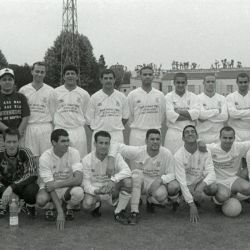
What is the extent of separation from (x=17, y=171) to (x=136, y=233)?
1837 mm

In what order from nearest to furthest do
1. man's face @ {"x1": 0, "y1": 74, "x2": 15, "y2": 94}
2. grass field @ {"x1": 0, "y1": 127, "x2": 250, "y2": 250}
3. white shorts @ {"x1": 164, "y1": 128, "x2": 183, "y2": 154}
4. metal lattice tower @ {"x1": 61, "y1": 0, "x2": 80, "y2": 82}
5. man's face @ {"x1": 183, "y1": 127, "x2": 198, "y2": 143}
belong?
grass field @ {"x1": 0, "y1": 127, "x2": 250, "y2": 250} → man's face @ {"x1": 183, "y1": 127, "x2": 198, "y2": 143} → man's face @ {"x1": 0, "y1": 74, "x2": 15, "y2": 94} → white shorts @ {"x1": 164, "y1": 128, "x2": 183, "y2": 154} → metal lattice tower @ {"x1": 61, "y1": 0, "x2": 80, "y2": 82}

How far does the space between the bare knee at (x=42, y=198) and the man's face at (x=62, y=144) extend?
0.61 meters

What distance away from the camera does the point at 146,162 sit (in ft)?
20.1

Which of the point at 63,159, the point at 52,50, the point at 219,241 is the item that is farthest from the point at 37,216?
the point at 52,50

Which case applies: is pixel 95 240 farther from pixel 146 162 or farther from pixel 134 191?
pixel 146 162

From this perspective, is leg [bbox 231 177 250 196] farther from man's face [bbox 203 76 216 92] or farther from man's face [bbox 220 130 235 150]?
A: man's face [bbox 203 76 216 92]

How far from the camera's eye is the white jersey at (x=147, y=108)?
6.86 meters

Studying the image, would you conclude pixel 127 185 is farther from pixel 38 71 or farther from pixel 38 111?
pixel 38 71

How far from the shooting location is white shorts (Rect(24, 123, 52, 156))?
653 cm

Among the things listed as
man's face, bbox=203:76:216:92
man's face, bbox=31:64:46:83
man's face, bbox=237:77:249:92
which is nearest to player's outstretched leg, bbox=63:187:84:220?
man's face, bbox=31:64:46:83

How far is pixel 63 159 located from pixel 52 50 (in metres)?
45.6

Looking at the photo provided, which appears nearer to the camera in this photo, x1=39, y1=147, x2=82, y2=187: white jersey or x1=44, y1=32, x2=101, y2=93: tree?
x1=39, y1=147, x2=82, y2=187: white jersey

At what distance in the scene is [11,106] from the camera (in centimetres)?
622

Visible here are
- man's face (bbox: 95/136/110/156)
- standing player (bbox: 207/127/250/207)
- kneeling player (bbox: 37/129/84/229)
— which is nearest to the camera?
Result: kneeling player (bbox: 37/129/84/229)
